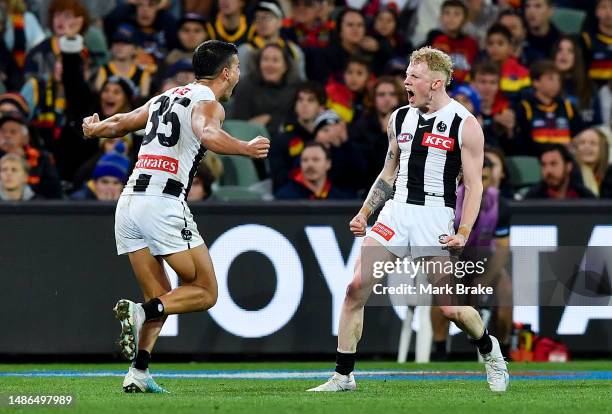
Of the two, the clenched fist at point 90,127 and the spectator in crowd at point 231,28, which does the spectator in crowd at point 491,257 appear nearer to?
the spectator in crowd at point 231,28

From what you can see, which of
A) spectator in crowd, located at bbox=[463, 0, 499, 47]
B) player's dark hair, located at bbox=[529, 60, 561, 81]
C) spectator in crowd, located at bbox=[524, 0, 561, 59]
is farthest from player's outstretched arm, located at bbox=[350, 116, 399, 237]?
spectator in crowd, located at bbox=[524, 0, 561, 59]

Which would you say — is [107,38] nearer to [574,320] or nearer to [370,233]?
[574,320]

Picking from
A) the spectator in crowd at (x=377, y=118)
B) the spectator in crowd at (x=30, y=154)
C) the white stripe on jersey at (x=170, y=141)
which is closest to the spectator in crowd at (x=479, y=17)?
the spectator in crowd at (x=377, y=118)

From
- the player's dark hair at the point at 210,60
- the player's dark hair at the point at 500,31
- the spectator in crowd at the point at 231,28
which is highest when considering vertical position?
the player's dark hair at the point at 210,60

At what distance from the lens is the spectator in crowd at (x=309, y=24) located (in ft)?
56.5

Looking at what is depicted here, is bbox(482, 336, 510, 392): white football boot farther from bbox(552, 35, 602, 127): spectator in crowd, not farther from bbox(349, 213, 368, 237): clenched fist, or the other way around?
bbox(552, 35, 602, 127): spectator in crowd

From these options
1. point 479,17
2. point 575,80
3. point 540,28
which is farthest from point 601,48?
point 479,17

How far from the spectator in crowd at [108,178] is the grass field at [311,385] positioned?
6.17ft

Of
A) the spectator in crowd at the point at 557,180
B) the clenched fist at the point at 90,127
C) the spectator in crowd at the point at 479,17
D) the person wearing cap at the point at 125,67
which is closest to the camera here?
the clenched fist at the point at 90,127

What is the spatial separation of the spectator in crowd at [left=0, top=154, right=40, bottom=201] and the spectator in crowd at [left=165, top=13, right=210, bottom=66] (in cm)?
295

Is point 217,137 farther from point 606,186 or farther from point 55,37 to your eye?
point 55,37

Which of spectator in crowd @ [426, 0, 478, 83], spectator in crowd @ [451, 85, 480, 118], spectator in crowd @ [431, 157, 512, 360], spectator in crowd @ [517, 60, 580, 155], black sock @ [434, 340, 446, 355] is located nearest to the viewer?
spectator in crowd @ [431, 157, 512, 360]

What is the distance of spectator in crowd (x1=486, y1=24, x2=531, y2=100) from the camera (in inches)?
664

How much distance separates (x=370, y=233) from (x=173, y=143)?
151 cm
